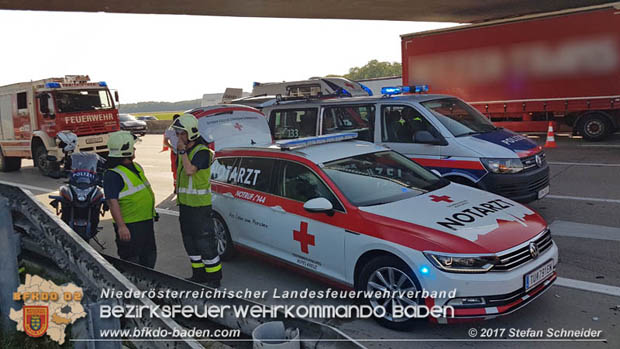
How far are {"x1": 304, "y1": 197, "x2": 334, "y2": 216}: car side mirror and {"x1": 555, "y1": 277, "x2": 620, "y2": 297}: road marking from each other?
8.05 feet

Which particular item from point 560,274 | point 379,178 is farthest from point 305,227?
point 560,274

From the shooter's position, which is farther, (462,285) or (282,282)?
(282,282)

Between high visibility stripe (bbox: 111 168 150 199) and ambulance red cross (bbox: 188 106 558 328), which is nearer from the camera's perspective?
ambulance red cross (bbox: 188 106 558 328)

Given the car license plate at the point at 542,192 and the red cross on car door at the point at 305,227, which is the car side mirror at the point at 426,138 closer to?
the car license plate at the point at 542,192

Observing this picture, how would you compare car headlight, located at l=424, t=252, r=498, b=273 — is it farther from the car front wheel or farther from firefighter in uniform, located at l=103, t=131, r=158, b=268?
firefighter in uniform, located at l=103, t=131, r=158, b=268

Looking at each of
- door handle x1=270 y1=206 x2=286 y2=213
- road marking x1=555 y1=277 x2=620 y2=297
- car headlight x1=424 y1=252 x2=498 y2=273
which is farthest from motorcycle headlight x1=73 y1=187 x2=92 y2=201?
road marking x1=555 y1=277 x2=620 y2=297

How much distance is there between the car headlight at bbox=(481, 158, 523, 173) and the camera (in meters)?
6.74

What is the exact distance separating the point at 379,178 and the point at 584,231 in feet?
10.9

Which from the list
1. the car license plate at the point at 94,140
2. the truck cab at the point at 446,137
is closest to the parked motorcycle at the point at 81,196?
the truck cab at the point at 446,137

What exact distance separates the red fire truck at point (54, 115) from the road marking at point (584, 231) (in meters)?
12.4

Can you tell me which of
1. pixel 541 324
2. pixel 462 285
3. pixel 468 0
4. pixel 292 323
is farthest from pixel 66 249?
pixel 468 0

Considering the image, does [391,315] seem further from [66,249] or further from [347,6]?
[347,6]

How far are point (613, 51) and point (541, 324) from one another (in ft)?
42.9

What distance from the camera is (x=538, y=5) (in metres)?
24.1
